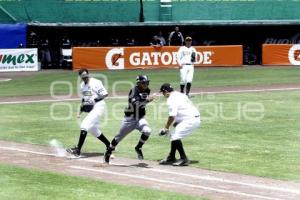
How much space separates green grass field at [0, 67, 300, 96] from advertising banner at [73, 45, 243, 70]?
1090 mm

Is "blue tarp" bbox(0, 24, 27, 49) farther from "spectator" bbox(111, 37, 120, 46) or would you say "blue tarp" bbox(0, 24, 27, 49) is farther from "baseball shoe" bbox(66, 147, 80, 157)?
"baseball shoe" bbox(66, 147, 80, 157)

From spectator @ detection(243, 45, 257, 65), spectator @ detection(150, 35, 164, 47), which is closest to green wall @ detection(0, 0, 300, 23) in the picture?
spectator @ detection(243, 45, 257, 65)

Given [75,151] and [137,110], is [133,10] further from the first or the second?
[137,110]

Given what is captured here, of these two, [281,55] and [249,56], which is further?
[249,56]

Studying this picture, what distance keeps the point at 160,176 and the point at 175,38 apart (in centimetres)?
2552

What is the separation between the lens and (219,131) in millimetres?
19719

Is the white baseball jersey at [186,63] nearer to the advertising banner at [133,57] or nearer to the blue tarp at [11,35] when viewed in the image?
the advertising banner at [133,57]

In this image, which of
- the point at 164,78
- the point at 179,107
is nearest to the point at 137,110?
the point at 179,107

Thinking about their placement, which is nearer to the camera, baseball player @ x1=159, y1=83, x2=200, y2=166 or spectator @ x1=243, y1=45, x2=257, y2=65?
baseball player @ x1=159, y1=83, x2=200, y2=166

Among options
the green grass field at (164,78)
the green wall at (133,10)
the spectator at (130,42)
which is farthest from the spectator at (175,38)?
the green wall at (133,10)

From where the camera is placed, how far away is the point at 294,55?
4175 cm

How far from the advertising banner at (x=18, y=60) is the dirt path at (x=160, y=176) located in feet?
71.9

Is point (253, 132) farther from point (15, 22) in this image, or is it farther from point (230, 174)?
point (15, 22)

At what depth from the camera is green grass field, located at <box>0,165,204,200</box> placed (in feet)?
39.9
